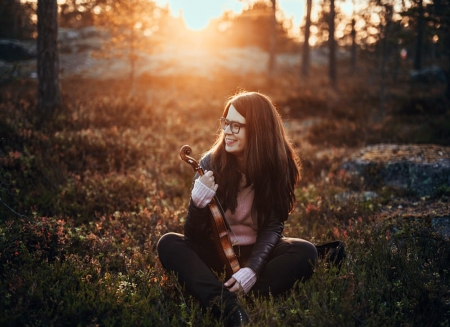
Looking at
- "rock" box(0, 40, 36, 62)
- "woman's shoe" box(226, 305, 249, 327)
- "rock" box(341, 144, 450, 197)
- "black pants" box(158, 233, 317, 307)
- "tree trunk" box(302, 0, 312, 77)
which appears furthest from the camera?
"tree trunk" box(302, 0, 312, 77)

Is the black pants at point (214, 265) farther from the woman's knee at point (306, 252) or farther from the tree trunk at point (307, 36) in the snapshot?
the tree trunk at point (307, 36)

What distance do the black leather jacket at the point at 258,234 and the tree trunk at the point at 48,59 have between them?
646 centimetres

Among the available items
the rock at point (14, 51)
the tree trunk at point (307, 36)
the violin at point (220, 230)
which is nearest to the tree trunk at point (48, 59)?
the violin at point (220, 230)

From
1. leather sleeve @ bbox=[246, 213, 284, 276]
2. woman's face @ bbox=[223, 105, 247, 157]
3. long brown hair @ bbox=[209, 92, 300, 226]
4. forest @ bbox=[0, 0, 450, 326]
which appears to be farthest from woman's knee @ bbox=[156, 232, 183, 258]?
woman's face @ bbox=[223, 105, 247, 157]

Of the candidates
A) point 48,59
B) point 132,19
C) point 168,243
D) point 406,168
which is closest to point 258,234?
point 168,243

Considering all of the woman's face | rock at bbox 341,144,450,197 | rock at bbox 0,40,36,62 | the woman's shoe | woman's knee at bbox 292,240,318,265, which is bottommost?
the woman's shoe

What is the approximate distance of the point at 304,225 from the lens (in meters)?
5.27

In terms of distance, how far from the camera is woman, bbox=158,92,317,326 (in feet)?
10.9

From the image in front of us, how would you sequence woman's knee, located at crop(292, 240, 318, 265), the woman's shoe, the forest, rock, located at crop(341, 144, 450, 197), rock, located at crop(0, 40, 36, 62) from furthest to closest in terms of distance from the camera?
1. rock, located at crop(0, 40, 36, 62)
2. rock, located at crop(341, 144, 450, 197)
3. woman's knee, located at crop(292, 240, 318, 265)
4. the forest
5. the woman's shoe

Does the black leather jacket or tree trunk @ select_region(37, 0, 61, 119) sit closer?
the black leather jacket

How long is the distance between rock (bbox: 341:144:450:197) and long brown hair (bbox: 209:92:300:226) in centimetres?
343

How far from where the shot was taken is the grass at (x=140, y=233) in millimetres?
3053

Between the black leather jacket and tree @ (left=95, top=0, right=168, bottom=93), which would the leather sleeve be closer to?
the black leather jacket

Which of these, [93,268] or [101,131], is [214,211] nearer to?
[93,268]
